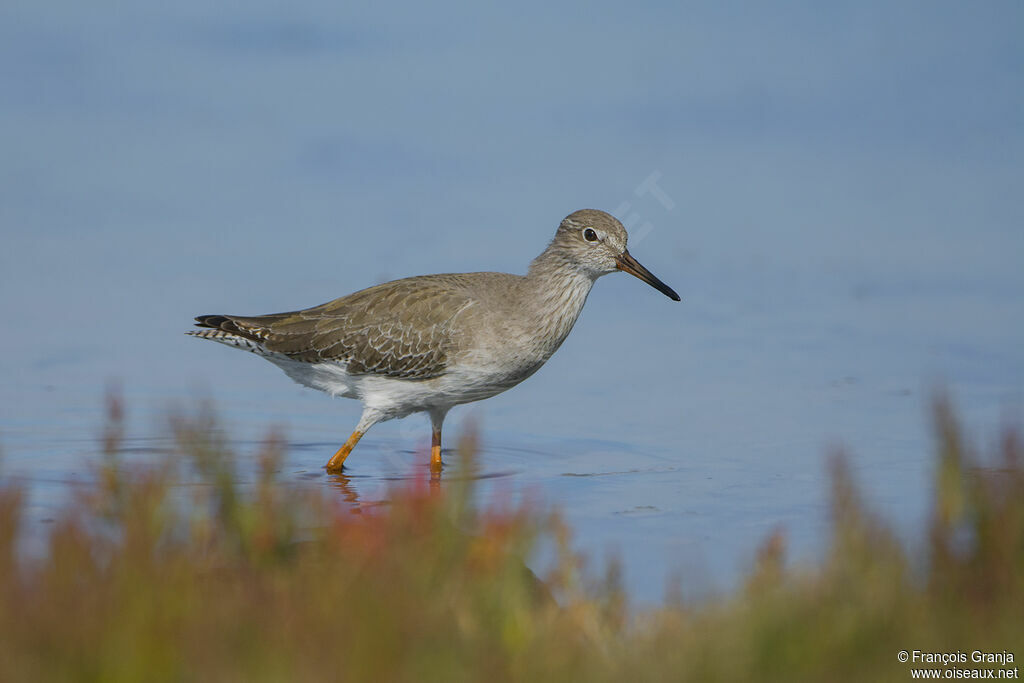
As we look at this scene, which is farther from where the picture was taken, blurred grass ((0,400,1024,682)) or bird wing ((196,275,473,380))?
bird wing ((196,275,473,380))

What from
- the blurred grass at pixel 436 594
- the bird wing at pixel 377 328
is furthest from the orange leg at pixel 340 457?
the blurred grass at pixel 436 594

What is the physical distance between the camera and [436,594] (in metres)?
5.45

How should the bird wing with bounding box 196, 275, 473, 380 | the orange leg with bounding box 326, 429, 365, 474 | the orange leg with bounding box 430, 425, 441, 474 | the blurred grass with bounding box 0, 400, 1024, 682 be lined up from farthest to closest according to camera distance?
the orange leg with bounding box 430, 425, 441, 474 → the orange leg with bounding box 326, 429, 365, 474 → the bird wing with bounding box 196, 275, 473, 380 → the blurred grass with bounding box 0, 400, 1024, 682

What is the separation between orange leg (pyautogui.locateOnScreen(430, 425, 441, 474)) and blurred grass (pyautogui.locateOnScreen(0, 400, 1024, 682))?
14.9 ft

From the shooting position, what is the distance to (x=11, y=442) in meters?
12.1

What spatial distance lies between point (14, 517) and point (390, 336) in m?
5.45

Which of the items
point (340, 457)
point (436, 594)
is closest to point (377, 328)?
point (340, 457)

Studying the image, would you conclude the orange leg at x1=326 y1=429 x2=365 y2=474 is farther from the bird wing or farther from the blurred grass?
the blurred grass

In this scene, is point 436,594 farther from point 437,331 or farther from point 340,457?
point 340,457

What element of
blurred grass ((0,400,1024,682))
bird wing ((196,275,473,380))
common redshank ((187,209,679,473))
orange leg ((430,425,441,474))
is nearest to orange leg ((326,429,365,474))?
common redshank ((187,209,679,473))

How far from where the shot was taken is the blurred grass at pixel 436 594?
452 cm

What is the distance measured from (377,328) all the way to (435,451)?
1.30m

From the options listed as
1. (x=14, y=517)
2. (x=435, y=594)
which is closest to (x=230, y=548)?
(x=14, y=517)

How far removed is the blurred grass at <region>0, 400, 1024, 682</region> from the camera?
4.52m
